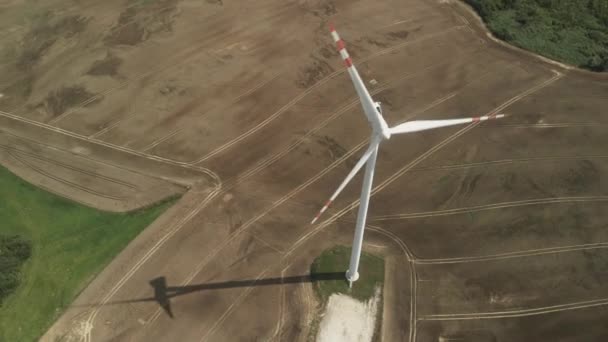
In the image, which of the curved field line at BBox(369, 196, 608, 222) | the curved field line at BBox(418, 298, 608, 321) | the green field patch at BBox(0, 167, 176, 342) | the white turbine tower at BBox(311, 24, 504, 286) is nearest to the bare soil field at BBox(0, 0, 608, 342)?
the curved field line at BBox(418, 298, 608, 321)

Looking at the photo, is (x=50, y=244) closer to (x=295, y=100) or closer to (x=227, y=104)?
(x=227, y=104)

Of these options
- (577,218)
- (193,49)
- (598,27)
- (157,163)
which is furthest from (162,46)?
(598,27)

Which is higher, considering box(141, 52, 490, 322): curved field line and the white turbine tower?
the white turbine tower

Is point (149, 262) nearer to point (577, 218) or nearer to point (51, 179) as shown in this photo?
point (51, 179)

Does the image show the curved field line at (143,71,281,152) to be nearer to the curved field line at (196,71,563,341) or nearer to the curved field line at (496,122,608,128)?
the curved field line at (196,71,563,341)

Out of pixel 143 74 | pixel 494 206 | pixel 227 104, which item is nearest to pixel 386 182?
pixel 494 206
